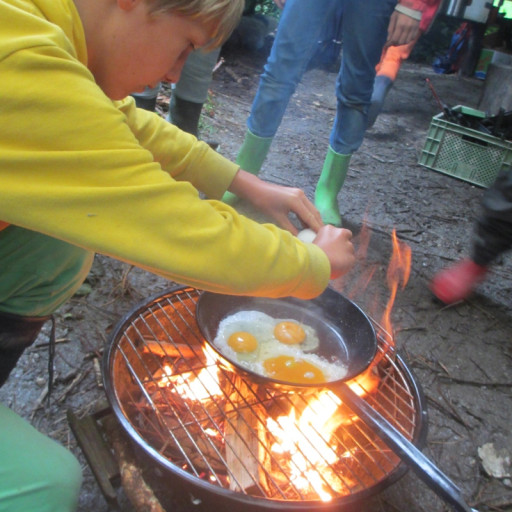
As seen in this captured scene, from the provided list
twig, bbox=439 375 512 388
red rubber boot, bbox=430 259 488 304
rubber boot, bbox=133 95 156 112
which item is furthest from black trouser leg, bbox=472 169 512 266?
rubber boot, bbox=133 95 156 112

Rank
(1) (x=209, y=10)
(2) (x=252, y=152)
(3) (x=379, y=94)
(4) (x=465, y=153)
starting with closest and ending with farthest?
(1) (x=209, y=10)
(2) (x=252, y=152)
(4) (x=465, y=153)
(3) (x=379, y=94)

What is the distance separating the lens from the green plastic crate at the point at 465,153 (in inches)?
195

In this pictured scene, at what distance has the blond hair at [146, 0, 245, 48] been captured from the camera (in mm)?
1174

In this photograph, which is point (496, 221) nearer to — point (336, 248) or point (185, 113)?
point (336, 248)

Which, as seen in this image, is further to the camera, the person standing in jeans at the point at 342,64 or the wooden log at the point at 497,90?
the wooden log at the point at 497,90

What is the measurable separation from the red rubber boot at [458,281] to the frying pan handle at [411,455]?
1.73 metres

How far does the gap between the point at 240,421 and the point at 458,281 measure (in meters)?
1.84

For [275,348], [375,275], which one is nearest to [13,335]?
[275,348]

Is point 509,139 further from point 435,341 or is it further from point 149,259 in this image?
point 149,259

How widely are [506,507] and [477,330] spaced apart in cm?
121

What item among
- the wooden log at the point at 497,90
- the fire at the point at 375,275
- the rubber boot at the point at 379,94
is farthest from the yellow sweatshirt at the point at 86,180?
the wooden log at the point at 497,90

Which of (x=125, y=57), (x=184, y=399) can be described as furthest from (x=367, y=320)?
(x=125, y=57)

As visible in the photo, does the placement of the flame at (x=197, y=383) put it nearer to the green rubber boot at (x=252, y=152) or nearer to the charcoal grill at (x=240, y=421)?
the charcoal grill at (x=240, y=421)

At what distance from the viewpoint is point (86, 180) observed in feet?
3.43
